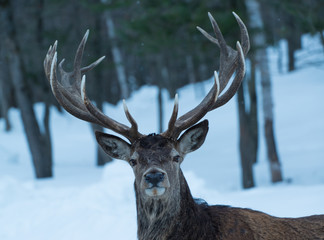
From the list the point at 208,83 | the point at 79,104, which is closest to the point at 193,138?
the point at 79,104

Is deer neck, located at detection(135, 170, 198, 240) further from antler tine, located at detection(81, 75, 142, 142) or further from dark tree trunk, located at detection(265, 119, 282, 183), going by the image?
dark tree trunk, located at detection(265, 119, 282, 183)

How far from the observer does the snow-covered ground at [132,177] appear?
24.6 feet

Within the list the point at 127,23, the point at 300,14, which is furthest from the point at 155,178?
the point at 127,23

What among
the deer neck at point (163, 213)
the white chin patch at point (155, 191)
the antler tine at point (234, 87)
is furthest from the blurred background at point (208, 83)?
the white chin patch at point (155, 191)

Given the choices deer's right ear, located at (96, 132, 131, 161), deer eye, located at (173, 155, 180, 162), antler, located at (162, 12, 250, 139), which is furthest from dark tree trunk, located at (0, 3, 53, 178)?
deer eye, located at (173, 155, 180, 162)

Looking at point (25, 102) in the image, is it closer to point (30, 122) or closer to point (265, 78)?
point (30, 122)

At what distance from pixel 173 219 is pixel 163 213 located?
99 millimetres

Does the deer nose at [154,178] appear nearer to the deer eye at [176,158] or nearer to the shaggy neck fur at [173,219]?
the shaggy neck fur at [173,219]

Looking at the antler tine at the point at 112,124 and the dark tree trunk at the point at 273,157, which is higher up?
the antler tine at the point at 112,124

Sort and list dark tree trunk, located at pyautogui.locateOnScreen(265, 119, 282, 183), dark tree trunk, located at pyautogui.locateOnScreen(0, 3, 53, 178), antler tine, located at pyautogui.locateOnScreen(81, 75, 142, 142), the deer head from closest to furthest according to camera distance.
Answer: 1. the deer head
2. antler tine, located at pyautogui.locateOnScreen(81, 75, 142, 142)
3. dark tree trunk, located at pyautogui.locateOnScreen(265, 119, 282, 183)
4. dark tree trunk, located at pyautogui.locateOnScreen(0, 3, 53, 178)

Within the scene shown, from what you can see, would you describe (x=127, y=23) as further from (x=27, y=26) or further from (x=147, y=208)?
(x=147, y=208)

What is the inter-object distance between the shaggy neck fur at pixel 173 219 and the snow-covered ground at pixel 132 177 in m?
2.27

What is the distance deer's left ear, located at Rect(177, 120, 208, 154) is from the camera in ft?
16.0

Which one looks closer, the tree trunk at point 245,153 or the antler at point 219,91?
the antler at point 219,91
